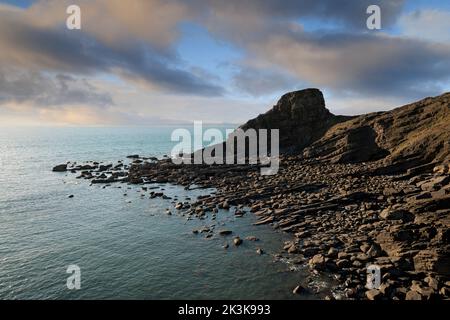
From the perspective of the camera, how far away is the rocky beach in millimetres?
27047

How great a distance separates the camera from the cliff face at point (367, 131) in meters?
52.5

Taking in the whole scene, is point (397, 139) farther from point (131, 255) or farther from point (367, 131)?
point (131, 255)

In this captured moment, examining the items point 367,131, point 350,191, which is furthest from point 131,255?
point 367,131

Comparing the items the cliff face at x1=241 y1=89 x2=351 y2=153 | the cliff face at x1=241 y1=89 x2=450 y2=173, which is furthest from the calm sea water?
the cliff face at x1=241 y1=89 x2=351 y2=153

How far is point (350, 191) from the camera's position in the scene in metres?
45.6

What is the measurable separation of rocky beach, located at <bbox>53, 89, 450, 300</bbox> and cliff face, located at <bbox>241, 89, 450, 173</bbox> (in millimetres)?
210

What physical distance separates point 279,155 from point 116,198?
40.0 m

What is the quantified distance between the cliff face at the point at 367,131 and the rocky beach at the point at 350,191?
210 mm

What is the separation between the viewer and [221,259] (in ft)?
106

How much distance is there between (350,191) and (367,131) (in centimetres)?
2772

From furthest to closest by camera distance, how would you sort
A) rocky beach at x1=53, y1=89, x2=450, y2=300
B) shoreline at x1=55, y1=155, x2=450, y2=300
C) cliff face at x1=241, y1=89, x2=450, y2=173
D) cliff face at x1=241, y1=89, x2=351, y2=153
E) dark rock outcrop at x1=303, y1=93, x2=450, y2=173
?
cliff face at x1=241, y1=89, x2=351, y2=153 → cliff face at x1=241, y1=89, x2=450, y2=173 → dark rock outcrop at x1=303, y1=93, x2=450, y2=173 → rocky beach at x1=53, y1=89, x2=450, y2=300 → shoreline at x1=55, y1=155, x2=450, y2=300

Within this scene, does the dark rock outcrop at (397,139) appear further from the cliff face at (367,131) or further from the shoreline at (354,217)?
the shoreline at (354,217)

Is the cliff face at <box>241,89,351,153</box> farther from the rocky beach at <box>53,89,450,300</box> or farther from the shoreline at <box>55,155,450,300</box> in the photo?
the shoreline at <box>55,155,450,300</box>
